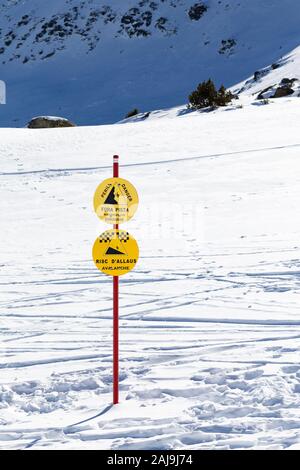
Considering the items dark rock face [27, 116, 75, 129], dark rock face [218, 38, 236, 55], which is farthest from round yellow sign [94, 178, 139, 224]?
dark rock face [218, 38, 236, 55]

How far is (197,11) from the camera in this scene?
65250 mm

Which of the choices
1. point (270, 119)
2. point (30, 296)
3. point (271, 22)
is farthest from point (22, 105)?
point (30, 296)

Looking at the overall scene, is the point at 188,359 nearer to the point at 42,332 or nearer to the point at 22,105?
the point at 42,332

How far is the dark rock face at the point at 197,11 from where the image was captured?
212 ft

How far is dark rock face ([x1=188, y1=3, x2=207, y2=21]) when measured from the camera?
6462 centimetres

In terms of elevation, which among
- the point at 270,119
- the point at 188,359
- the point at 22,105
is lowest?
the point at 188,359

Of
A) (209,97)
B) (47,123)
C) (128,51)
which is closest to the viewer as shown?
(47,123)

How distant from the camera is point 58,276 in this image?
8570 millimetres

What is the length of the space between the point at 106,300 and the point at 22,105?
5358cm

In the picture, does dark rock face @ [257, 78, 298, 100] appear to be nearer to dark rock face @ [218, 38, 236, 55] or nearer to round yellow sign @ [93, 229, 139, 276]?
dark rock face @ [218, 38, 236, 55]

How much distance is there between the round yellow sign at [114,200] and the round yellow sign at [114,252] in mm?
104

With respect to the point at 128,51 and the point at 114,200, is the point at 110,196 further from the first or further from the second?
the point at 128,51

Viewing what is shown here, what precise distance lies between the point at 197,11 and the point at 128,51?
7.66 m

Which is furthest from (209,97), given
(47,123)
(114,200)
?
(114,200)
